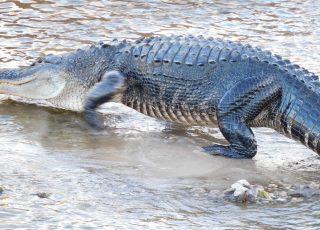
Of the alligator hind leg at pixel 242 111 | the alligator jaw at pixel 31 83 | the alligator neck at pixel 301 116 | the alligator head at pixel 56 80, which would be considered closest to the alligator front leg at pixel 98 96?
the alligator head at pixel 56 80

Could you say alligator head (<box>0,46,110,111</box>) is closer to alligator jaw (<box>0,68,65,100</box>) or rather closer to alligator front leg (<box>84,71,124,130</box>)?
alligator jaw (<box>0,68,65,100</box>)

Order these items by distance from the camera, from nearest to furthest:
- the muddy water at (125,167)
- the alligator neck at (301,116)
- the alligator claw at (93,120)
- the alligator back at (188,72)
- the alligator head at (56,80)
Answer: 1. the muddy water at (125,167)
2. the alligator neck at (301,116)
3. the alligator back at (188,72)
4. the alligator claw at (93,120)
5. the alligator head at (56,80)

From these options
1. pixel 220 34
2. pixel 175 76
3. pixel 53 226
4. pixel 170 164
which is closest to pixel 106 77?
pixel 175 76

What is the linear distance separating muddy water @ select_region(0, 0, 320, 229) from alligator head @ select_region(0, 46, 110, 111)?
12 centimetres

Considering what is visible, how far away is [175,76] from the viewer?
234 inches

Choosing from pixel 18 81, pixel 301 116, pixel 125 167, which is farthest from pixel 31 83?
pixel 301 116

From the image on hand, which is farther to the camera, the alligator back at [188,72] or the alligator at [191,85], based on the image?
the alligator back at [188,72]

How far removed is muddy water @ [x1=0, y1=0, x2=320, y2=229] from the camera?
14.4ft

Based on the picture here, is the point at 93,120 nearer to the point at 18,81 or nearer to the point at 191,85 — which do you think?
the point at 191,85

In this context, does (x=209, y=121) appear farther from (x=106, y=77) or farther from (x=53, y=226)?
(x=53, y=226)

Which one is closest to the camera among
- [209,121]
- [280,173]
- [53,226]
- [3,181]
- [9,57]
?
[53,226]

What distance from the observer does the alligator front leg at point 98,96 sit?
5938mm

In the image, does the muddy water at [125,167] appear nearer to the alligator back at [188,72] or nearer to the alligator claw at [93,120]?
the alligator claw at [93,120]

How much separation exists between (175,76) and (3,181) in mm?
1680
